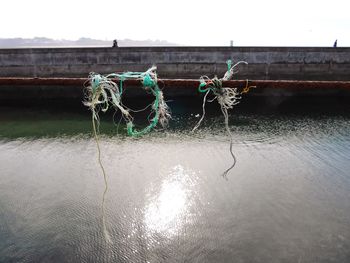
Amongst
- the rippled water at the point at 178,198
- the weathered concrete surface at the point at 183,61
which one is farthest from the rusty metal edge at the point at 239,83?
the weathered concrete surface at the point at 183,61

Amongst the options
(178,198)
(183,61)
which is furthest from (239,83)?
(183,61)

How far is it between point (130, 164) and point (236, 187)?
420 centimetres

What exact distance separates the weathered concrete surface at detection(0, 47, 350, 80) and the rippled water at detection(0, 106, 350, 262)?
8.70 m

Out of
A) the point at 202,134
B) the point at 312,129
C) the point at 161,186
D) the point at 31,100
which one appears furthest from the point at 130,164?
the point at 31,100

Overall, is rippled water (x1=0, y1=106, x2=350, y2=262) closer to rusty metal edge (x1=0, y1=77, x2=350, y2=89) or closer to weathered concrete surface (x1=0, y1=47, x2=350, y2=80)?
rusty metal edge (x1=0, y1=77, x2=350, y2=89)

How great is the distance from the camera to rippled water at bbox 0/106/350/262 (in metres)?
6.58

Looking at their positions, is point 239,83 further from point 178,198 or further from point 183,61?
point 183,61

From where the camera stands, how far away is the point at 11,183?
9.70 meters

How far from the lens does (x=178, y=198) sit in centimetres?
864

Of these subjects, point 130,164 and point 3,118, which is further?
point 3,118

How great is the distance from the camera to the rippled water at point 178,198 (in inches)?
259

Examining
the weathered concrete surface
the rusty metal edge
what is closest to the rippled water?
the rusty metal edge

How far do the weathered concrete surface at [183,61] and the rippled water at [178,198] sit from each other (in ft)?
28.5

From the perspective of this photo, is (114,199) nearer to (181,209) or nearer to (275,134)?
(181,209)
